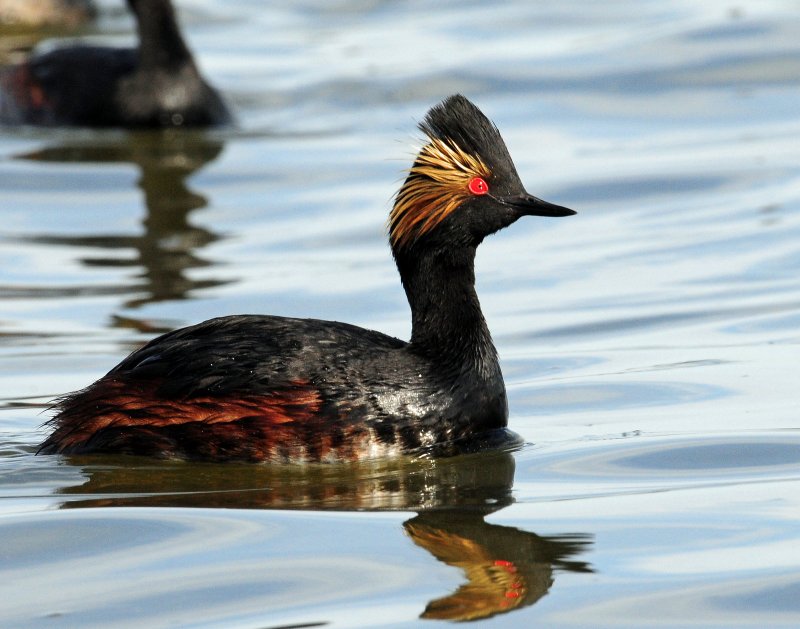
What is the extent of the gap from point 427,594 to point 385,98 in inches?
559

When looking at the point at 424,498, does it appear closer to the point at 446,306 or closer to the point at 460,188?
the point at 446,306

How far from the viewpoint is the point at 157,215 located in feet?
49.2

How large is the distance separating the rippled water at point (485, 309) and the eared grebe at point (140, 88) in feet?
1.21

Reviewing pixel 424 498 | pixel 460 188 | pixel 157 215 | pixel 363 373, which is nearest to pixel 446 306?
pixel 460 188

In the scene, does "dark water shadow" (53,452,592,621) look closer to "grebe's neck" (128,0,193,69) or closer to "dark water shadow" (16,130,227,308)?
"dark water shadow" (16,130,227,308)

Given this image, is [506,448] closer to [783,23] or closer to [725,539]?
[725,539]

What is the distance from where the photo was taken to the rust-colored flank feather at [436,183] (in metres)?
8.45

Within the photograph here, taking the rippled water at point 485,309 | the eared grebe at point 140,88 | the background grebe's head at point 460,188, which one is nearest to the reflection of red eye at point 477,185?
the background grebe's head at point 460,188

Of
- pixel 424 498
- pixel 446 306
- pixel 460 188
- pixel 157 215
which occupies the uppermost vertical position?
pixel 157 215

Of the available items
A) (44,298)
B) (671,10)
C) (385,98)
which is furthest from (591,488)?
(671,10)

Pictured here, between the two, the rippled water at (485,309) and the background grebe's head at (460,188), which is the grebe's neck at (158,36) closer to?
the rippled water at (485,309)

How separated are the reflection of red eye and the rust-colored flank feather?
17 millimetres

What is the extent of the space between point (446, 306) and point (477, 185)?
2.16ft

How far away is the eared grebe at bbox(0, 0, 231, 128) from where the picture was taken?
1781 cm
